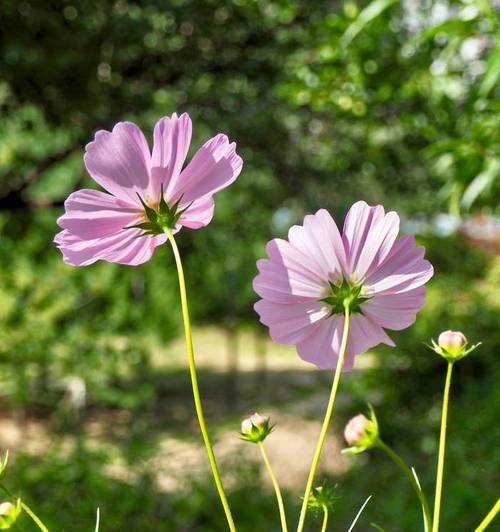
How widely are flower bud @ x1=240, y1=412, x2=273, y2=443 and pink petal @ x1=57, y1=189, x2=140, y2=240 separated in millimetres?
130

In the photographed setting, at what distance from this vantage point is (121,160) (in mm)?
446

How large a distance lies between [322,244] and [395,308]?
0.06 meters

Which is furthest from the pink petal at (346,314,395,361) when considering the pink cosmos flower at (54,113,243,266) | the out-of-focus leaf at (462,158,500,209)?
the out-of-focus leaf at (462,158,500,209)

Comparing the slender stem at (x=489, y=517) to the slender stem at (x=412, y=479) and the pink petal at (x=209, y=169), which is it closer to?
the slender stem at (x=412, y=479)

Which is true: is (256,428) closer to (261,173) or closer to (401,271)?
(401,271)

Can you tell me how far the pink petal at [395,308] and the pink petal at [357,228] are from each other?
3cm

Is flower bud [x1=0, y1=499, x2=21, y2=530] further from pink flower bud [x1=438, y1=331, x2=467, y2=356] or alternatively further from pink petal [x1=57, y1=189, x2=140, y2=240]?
pink flower bud [x1=438, y1=331, x2=467, y2=356]

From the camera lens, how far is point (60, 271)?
5.21 m

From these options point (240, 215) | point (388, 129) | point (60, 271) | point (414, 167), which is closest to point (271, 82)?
point (388, 129)

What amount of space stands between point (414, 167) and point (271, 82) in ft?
2.77

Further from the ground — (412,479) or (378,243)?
(378,243)

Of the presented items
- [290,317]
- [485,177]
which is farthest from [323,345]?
[485,177]

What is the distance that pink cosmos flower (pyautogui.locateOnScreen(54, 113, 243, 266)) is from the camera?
44cm

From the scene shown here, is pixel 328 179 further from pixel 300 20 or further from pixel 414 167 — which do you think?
pixel 300 20
